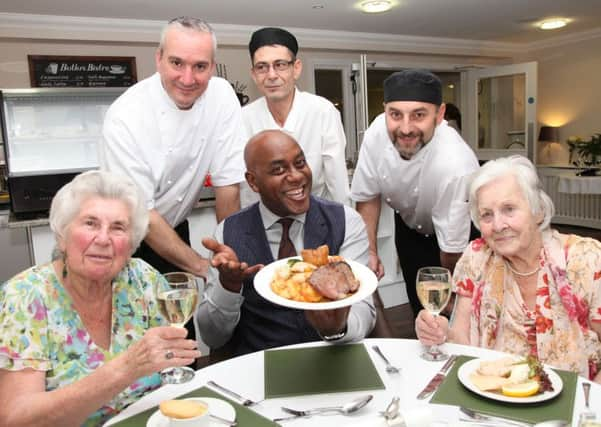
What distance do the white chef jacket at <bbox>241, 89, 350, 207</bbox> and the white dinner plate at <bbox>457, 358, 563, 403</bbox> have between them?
162 centimetres

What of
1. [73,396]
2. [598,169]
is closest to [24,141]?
[73,396]

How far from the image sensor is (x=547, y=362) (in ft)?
4.92

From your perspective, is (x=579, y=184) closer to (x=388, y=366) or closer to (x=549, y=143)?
(x=549, y=143)

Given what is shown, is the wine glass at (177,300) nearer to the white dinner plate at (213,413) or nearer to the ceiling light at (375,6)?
the white dinner plate at (213,413)

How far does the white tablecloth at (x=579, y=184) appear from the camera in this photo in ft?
22.6

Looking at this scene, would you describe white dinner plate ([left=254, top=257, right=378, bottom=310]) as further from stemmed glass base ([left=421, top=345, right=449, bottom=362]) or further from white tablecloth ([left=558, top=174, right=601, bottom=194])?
white tablecloth ([left=558, top=174, right=601, bottom=194])

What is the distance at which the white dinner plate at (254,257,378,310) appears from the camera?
1.18m

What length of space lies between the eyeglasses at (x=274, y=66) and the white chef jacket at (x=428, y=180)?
1.72 feet

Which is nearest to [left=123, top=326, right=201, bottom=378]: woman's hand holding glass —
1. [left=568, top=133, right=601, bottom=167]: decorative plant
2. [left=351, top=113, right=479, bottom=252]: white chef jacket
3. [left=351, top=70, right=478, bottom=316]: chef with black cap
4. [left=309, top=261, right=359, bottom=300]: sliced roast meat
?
[left=309, top=261, right=359, bottom=300]: sliced roast meat

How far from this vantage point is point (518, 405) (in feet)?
3.61

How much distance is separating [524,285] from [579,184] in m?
6.25

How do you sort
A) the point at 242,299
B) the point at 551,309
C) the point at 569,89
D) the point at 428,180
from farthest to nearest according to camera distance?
the point at 569,89 < the point at 428,180 < the point at 242,299 < the point at 551,309

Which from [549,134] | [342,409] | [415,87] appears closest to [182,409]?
[342,409]

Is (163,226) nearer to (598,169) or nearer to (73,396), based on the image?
(73,396)
